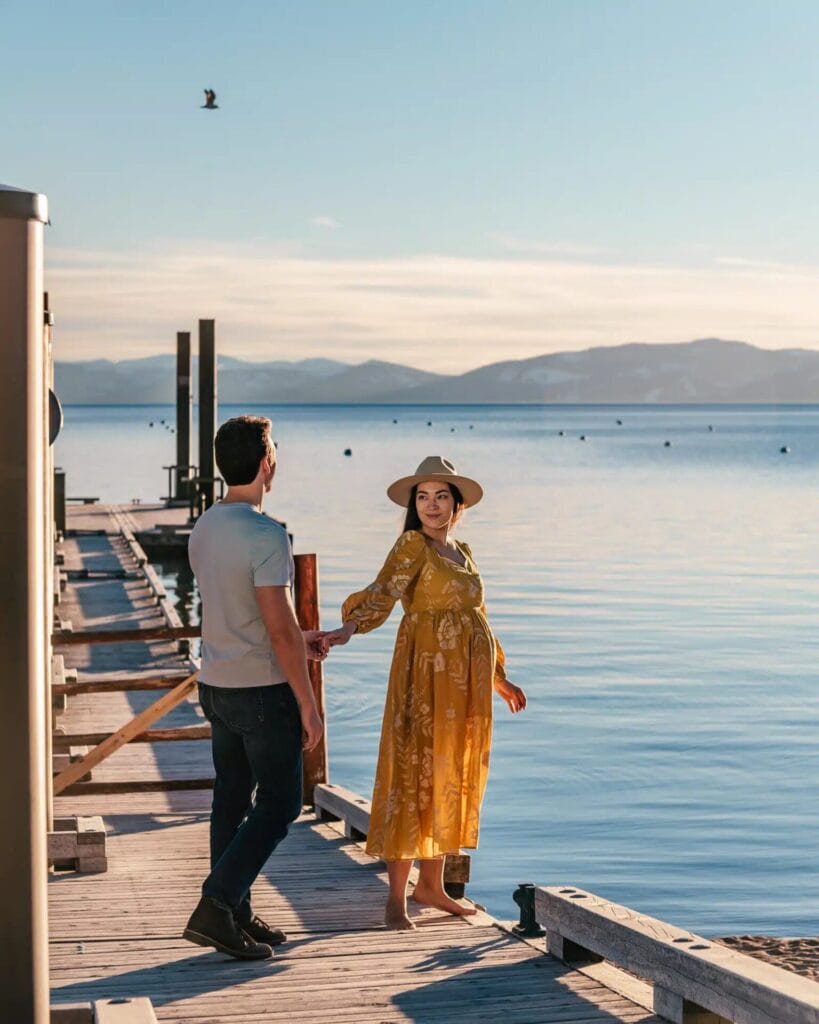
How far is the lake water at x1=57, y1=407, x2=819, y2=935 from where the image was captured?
12.6 m

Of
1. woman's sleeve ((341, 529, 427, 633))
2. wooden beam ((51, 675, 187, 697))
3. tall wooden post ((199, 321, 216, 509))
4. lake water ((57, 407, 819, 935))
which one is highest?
tall wooden post ((199, 321, 216, 509))

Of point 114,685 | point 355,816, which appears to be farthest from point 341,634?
point 114,685

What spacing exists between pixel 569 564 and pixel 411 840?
3212cm

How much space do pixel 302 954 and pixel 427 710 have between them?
3.19 feet

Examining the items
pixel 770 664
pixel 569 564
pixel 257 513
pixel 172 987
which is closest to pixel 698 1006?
pixel 172 987

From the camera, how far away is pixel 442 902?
20.0 feet

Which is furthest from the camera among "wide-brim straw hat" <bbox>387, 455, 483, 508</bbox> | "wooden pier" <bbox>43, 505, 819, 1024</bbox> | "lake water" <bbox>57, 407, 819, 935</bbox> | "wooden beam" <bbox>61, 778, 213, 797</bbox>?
"lake water" <bbox>57, 407, 819, 935</bbox>

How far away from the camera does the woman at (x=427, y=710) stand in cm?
586

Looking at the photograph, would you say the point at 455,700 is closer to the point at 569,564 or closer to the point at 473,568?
the point at 473,568

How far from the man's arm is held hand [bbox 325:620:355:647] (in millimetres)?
568

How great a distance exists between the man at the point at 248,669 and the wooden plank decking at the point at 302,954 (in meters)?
0.26

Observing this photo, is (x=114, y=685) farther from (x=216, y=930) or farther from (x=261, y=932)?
(x=216, y=930)

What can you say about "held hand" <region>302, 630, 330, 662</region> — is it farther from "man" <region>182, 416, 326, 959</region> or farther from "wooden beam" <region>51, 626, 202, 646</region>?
"wooden beam" <region>51, 626, 202, 646</region>

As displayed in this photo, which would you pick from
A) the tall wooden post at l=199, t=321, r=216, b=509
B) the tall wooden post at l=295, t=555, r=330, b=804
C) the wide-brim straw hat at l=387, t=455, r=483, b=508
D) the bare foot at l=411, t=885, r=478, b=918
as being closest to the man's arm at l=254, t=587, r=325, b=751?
the wide-brim straw hat at l=387, t=455, r=483, b=508
